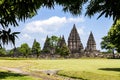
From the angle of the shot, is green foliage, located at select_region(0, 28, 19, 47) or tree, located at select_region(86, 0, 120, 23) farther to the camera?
green foliage, located at select_region(0, 28, 19, 47)

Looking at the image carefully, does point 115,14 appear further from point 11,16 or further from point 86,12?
point 11,16

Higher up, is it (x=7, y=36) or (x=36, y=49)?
(x=36, y=49)

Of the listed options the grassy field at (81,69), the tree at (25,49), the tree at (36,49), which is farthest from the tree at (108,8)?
the tree at (25,49)

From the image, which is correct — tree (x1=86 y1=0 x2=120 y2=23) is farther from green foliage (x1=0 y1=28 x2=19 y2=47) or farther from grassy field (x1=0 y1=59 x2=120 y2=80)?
grassy field (x1=0 y1=59 x2=120 y2=80)

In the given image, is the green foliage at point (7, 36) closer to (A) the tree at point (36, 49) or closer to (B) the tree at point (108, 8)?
(B) the tree at point (108, 8)

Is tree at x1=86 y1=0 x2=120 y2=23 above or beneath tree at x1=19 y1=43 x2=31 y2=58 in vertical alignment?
beneath

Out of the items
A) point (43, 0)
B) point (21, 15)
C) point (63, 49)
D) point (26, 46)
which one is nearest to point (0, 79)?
point (21, 15)

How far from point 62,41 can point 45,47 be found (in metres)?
10.9

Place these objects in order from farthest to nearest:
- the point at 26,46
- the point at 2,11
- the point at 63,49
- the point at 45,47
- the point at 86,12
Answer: the point at 45,47 → the point at 26,46 → the point at 63,49 → the point at 2,11 → the point at 86,12

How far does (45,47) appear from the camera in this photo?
189000mm

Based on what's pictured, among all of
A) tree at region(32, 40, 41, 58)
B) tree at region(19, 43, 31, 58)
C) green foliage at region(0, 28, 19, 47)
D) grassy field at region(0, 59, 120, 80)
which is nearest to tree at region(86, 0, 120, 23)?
green foliage at region(0, 28, 19, 47)

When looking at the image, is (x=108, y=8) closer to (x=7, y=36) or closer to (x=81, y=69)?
(x=7, y=36)

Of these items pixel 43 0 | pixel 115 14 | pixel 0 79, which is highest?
pixel 43 0

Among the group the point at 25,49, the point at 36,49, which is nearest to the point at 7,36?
the point at 36,49
